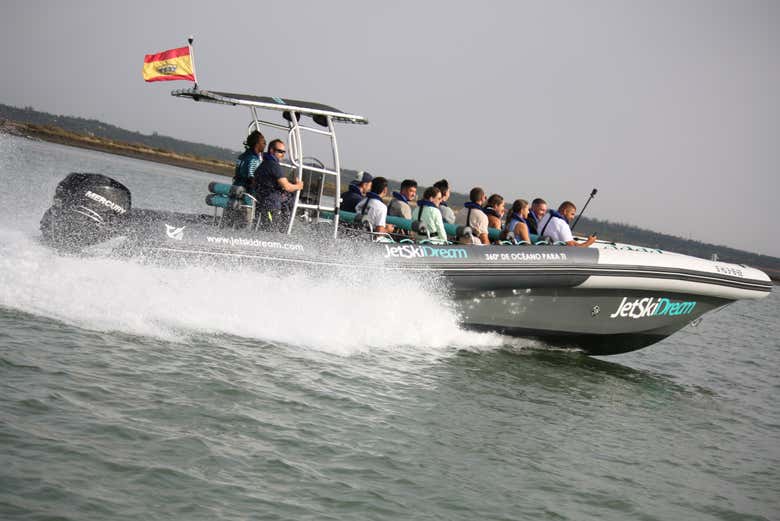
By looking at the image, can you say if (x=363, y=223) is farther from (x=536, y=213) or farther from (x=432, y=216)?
(x=536, y=213)

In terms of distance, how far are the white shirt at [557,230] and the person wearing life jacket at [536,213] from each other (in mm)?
130

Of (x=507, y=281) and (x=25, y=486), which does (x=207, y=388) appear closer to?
(x=25, y=486)

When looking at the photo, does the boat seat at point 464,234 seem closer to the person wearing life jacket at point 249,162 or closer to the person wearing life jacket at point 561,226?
the person wearing life jacket at point 561,226

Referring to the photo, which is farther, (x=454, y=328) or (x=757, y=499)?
(x=454, y=328)

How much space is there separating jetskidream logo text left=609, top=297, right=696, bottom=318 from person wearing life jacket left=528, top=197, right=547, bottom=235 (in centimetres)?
141

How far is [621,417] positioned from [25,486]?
553cm

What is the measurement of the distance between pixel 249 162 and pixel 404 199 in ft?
6.57

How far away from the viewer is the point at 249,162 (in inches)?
292

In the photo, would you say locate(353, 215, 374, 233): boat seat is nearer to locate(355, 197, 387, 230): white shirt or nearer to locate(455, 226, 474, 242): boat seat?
locate(355, 197, 387, 230): white shirt

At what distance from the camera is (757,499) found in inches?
221

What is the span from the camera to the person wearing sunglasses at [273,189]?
711 cm

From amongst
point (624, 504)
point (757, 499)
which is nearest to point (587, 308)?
point (757, 499)

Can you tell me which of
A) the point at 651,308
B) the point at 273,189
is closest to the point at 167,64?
the point at 273,189

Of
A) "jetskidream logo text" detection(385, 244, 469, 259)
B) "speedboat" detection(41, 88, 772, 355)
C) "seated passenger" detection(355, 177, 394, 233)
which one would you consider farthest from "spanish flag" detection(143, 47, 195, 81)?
"jetskidream logo text" detection(385, 244, 469, 259)
